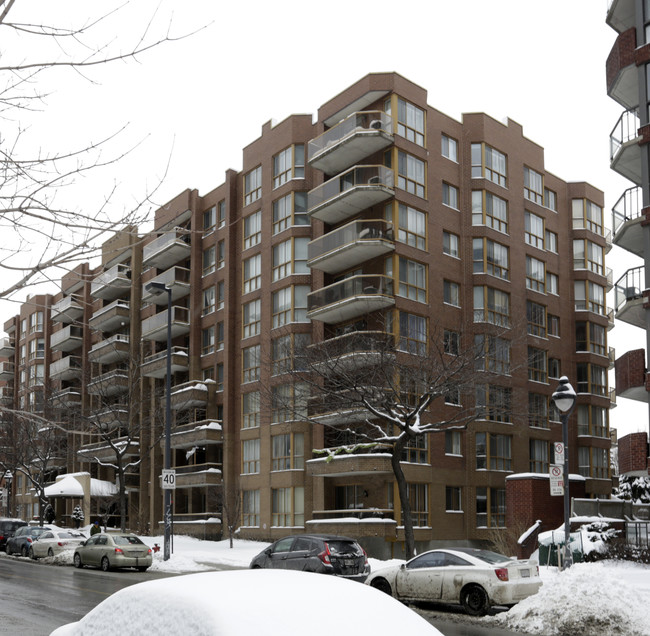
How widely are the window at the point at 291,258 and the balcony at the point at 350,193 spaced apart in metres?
2.12

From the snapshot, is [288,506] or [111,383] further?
[111,383]

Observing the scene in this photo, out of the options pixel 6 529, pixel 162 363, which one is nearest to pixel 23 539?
pixel 6 529

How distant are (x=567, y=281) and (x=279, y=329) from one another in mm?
19440

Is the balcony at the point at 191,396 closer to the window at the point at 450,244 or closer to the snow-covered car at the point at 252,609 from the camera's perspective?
the window at the point at 450,244

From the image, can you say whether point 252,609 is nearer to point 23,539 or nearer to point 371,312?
point 371,312

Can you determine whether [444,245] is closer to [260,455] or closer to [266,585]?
[260,455]

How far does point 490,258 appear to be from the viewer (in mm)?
46656

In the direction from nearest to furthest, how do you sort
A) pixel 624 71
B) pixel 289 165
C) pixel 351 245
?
pixel 624 71 < pixel 351 245 < pixel 289 165

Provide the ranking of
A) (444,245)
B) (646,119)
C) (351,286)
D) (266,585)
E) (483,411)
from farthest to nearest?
(444,245)
(351,286)
(483,411)
(646,119)
(266,585)

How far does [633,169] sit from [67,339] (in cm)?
5308

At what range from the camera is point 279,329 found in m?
46.3

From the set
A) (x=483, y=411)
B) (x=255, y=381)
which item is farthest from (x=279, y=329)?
(x=483, y=411)

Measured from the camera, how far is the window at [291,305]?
1816 inches

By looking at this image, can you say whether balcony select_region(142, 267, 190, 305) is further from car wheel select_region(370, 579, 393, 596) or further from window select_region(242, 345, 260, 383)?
car wheel select_region(370, 579, 393, 596)
